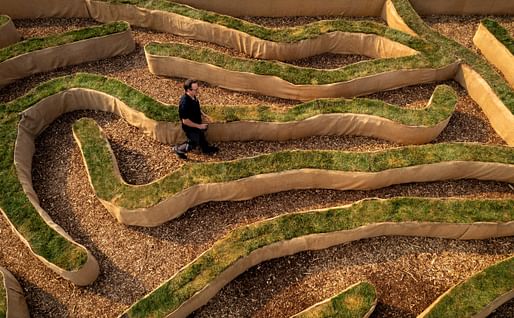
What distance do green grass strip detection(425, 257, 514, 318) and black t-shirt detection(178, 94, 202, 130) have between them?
29.2 feet

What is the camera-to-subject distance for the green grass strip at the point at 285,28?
57.6 feet

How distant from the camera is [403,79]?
16.8 metres

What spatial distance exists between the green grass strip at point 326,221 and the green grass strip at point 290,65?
563cm

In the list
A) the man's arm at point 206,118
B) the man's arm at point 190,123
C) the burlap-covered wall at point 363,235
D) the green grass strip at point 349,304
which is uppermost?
the man's arm at point 190,123

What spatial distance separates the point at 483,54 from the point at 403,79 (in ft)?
15.4

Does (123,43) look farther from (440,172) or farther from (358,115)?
(440,172)

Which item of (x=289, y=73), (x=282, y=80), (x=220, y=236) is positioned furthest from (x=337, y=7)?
(x=220, y=236)

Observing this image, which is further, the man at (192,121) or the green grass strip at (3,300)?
the man at (192,121)

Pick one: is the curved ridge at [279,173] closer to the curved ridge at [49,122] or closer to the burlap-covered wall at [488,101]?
the burlap-covered wall at [488,101]

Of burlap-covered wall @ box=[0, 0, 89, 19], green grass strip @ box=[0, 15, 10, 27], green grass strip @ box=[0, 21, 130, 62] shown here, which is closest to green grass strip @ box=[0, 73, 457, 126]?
green grass strip @ box=[0, 21, 130, 62]

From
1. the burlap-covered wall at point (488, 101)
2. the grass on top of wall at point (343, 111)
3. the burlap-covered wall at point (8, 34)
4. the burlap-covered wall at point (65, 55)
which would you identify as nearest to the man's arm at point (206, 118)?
the grass on top of wall at point (343, 111)

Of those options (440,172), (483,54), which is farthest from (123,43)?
(483,54)

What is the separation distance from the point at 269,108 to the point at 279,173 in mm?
3040

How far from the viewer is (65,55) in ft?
56.3
